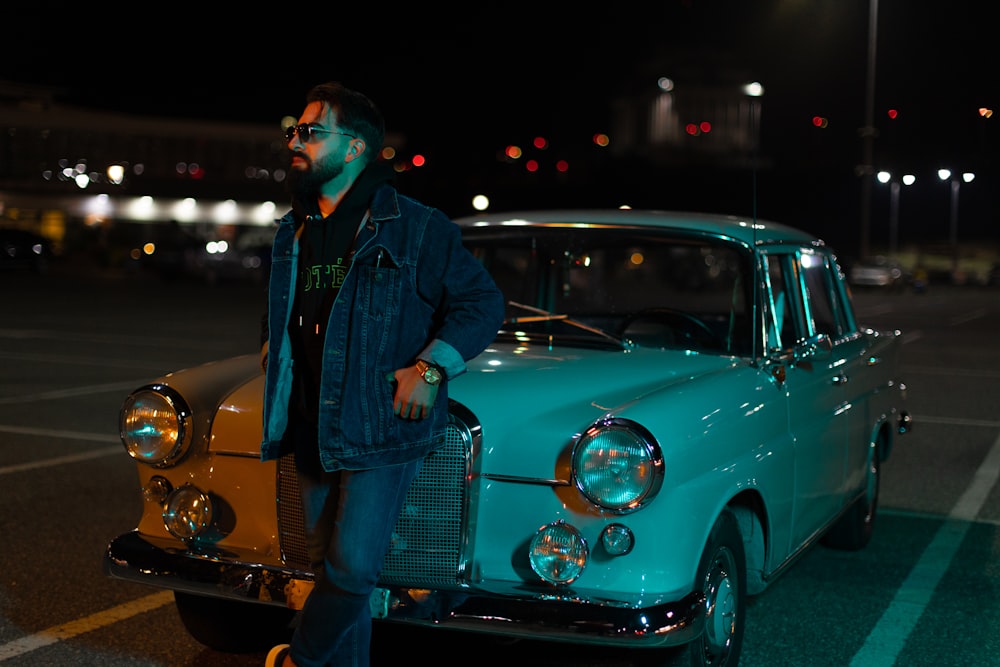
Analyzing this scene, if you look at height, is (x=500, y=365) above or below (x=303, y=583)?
above

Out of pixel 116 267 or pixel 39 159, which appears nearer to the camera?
pixel 116 267

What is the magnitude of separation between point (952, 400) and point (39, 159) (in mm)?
60067

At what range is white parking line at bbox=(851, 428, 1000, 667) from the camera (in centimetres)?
475

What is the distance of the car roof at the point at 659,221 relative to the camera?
17.4 feet

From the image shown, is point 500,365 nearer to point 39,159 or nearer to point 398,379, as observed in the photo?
point 398,379

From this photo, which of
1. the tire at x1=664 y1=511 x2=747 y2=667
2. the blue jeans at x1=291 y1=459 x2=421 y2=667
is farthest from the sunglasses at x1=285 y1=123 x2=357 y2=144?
the tire at x1=664 y1=511 x2=747 y2=667

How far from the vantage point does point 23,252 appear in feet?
147

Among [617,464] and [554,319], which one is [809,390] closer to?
[554,319]

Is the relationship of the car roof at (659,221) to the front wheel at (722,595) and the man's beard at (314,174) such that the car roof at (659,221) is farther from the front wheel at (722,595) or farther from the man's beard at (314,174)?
the man's beard at (314,174)

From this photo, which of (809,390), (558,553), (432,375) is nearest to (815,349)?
(809,390)

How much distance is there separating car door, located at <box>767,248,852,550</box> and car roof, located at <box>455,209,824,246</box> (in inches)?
4.6

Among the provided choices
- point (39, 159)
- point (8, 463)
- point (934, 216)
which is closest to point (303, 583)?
point (8, 463)

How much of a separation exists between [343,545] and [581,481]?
76cm

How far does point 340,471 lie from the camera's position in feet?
11.0
